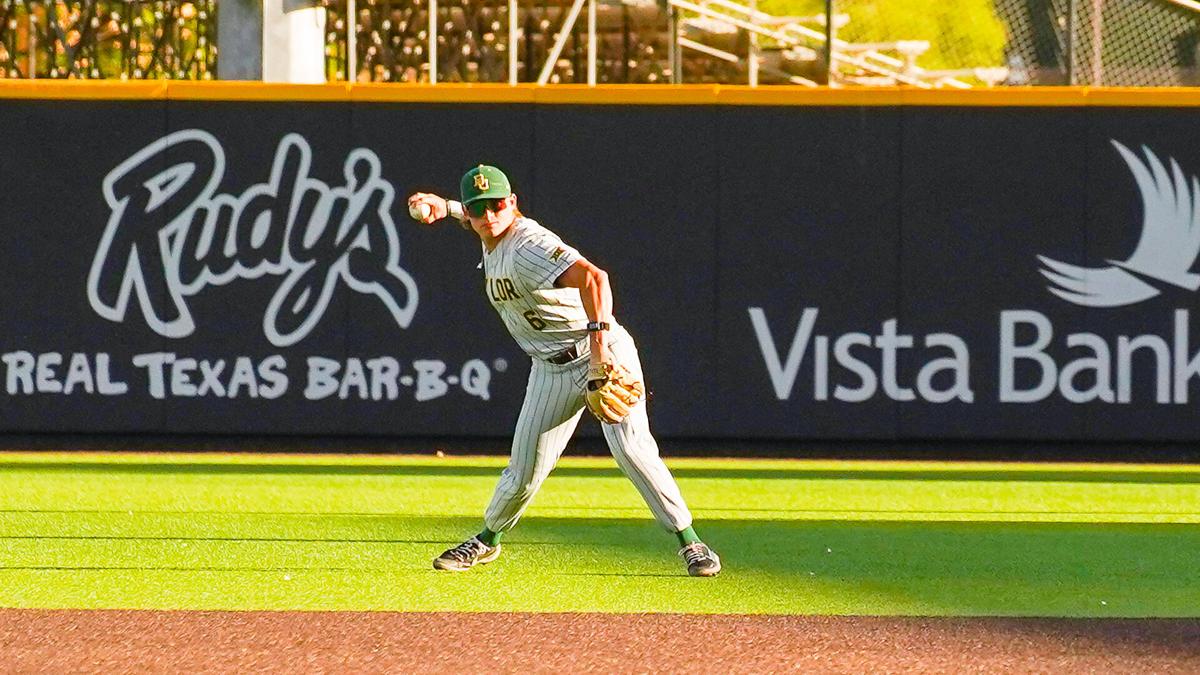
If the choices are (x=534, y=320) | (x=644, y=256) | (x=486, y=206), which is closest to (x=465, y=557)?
(x=534, y=320)

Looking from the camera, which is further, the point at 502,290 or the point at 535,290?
the point at 502,290

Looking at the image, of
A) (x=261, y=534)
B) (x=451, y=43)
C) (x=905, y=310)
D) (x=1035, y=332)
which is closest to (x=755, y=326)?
(x=905, y=310)

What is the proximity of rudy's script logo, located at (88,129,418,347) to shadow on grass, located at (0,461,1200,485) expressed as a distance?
1.14m

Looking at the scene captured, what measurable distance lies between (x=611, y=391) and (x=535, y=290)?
505 mm

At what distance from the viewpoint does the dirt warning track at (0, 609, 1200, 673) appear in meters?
6.27

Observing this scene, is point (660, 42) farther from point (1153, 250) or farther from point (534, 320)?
point (534, 320)

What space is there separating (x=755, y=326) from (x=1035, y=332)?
1907 millimetres

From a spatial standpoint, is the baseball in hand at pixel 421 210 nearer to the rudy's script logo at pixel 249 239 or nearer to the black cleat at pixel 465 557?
the black cleat at pixel 465 557

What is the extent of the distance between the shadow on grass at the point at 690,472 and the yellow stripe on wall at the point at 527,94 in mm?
2517

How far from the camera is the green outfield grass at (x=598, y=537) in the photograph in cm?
782

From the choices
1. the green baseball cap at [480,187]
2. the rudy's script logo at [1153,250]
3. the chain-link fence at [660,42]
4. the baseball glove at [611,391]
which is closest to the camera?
the baseball glove at [611,391]

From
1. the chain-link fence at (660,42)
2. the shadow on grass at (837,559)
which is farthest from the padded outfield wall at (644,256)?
the shadow on grass at (837,559)

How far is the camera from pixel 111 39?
17.1m

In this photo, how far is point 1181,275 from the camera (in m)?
13.4
